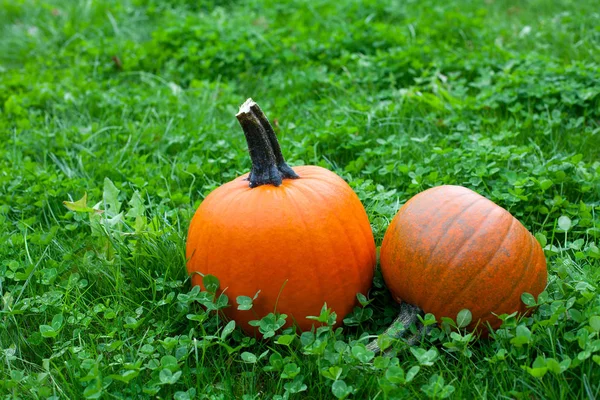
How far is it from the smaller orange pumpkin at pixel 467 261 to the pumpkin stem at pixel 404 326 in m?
0.03

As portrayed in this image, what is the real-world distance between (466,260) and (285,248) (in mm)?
640

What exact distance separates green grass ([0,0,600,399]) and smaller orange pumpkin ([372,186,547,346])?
0.37 ft

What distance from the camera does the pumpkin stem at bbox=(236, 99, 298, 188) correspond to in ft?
7.59

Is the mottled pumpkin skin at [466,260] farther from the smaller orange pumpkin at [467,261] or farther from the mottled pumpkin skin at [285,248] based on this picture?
the mottled pumpkin skin at [285,248]

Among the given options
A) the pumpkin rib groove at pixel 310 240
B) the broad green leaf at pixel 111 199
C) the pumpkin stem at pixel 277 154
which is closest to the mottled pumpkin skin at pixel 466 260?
the pumpkin rib groove at pixel 310 240

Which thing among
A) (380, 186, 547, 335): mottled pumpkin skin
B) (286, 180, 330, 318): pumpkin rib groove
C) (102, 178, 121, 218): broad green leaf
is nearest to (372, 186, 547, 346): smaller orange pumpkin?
(380, 186, 547, 335): mottled pumpkin skin

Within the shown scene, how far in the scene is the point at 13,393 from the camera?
2080 mm

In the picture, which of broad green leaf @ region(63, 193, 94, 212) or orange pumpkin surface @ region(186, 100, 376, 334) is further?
broad green leaf @ region(63, 193, 94, 212)

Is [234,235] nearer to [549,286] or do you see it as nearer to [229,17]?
[549,286]

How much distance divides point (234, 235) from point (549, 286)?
1.23 metres

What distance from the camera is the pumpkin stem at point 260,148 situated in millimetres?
2314

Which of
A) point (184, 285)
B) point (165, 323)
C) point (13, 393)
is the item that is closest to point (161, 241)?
point (184, 285)

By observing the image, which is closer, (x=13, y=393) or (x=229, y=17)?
(x=13, y=393)

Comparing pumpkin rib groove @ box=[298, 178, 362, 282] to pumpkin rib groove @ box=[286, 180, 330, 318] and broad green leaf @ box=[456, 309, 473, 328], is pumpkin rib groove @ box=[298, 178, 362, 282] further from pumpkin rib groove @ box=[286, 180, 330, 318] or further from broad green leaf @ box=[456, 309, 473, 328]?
broad green leaf @ box=[456, 309, 473, 328]
